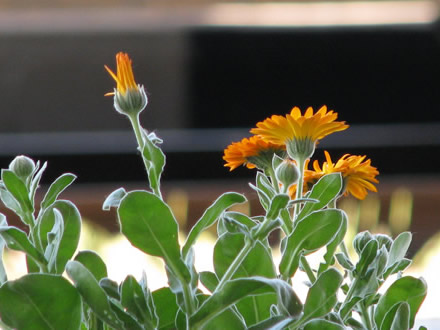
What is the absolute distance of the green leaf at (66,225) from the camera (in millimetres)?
366

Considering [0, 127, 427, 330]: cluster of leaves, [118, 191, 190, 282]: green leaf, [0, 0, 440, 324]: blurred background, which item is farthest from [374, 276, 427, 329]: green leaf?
[0, 0, 440, 324]: blurred background

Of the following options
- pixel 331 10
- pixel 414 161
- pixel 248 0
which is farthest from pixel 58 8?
pixel 414 161

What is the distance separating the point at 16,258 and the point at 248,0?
2646 millimetres

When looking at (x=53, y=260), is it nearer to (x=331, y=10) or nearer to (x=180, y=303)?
(x=180, y=303)

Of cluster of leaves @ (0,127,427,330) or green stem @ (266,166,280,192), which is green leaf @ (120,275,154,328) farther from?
green stem @ (266,166,280,192)

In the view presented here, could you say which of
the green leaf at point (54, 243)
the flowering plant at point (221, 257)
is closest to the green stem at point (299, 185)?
the flowering plant at point (221, 257)

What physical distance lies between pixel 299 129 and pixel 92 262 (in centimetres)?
11

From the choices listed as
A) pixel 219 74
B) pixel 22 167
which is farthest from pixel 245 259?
pixel 219 74

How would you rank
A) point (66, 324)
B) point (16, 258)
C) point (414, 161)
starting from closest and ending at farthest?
point (66, 324) < point (16, 258) < point (414, 161)

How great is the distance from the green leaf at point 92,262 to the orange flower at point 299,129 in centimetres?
9

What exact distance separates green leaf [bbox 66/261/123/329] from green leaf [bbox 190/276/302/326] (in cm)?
3

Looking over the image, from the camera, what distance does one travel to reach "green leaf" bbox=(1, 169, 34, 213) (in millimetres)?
357

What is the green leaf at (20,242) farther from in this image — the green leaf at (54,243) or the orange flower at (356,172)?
the orange flower at (356,172)

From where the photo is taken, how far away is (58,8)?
148 inches
